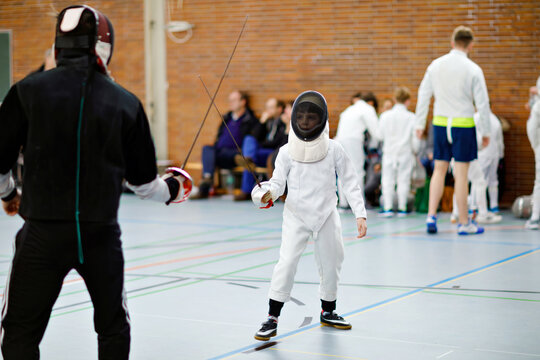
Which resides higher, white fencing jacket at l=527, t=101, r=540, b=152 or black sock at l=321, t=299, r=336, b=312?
white fencing jacket at l=527, t=101, r=540, b=152

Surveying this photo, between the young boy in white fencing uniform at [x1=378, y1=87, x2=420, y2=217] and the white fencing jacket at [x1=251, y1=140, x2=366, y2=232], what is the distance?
20.2 ft

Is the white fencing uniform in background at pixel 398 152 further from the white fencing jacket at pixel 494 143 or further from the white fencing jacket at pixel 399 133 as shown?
the white fencing jacket at pixel 494 143

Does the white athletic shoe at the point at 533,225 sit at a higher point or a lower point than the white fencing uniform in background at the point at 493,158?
lower

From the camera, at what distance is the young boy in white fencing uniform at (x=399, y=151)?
1100 centimetres

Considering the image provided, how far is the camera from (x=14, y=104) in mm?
2998

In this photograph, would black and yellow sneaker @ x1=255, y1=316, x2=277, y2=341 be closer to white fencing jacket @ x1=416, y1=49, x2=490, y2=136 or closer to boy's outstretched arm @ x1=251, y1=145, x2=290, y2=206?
boy's outstretched arm @ x1=251, y1=145, x2=290, y2=206

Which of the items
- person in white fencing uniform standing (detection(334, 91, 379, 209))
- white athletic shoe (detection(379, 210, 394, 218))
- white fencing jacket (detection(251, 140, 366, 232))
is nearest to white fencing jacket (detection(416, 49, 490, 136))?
white athletic shoe (detection(379, 210, 394, 218))

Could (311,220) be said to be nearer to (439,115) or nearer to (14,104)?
(14,104)

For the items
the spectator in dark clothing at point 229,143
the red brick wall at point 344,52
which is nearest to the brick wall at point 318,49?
the red brick wall at point 344,52

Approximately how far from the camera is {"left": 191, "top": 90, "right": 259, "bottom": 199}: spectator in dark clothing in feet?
44.0

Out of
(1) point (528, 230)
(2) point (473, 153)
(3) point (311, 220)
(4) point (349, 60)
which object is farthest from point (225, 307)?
(4) point (349, 60)

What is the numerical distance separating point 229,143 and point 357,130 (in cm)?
299

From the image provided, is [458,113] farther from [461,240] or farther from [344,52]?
[344,52]

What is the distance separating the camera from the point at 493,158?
10.5m
